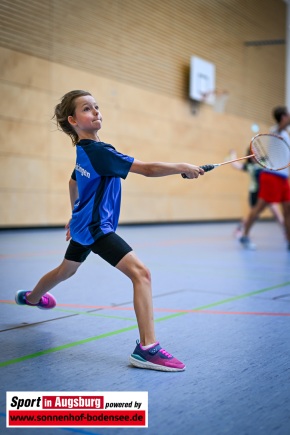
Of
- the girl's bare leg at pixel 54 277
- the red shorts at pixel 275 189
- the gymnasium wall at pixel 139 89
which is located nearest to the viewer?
the girl's bare leg at pixel 54 277

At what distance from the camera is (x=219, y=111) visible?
15.9m

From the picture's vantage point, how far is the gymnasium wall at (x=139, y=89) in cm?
1069

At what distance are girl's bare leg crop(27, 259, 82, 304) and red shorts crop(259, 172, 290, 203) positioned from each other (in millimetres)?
4960

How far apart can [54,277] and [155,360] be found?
87cm

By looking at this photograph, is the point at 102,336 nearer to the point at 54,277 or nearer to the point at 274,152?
the point at 54,277

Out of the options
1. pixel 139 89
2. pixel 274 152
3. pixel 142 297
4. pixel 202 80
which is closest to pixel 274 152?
pixel 274 152

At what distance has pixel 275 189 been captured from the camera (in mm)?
7594

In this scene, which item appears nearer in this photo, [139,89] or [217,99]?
[139,89]

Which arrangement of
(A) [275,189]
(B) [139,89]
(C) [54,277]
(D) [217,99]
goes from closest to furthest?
1. (C) [54,277]
2. (A) [275,189]
3. (B) [139,89]
4. (D) [217,99]

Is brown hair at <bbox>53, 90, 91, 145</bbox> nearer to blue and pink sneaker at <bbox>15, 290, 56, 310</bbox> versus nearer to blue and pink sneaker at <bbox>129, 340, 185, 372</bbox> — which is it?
blue and pink sneaker at <bbox>15, 290, 56, 310</bbox>

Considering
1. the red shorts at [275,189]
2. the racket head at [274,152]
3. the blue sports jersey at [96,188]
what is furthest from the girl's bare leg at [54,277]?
the red shorts at [275,189]

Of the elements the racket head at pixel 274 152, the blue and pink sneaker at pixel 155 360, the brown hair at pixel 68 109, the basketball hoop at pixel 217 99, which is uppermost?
the basketball hoop at pixel 217 99

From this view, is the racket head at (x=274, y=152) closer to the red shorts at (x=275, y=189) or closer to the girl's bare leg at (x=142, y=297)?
the girl's bare leg at (x=142, y=297)

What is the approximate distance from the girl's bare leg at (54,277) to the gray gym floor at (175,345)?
0.15 metres
